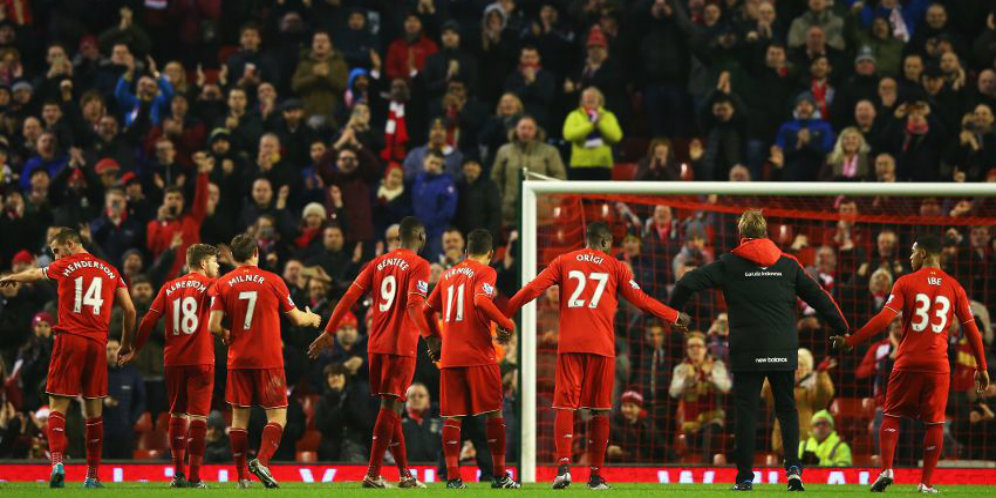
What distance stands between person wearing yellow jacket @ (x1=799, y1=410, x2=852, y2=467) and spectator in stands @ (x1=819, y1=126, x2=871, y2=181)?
12.0ft

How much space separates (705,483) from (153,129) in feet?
30.4

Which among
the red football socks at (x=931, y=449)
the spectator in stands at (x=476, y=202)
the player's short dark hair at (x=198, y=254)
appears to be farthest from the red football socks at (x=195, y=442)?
the spectator in stands at (x=476, y=202)

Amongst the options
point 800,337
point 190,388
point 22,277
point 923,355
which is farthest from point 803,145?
point 22,277

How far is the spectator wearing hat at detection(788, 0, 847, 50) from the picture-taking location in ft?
64.8

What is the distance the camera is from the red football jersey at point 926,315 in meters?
11.7

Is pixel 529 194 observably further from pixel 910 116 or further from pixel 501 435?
pixel 910 116

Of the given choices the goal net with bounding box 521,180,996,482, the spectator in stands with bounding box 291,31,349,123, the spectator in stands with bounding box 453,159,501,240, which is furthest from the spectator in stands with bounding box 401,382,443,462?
the spectator in stands with bounding box 291,31,349,123

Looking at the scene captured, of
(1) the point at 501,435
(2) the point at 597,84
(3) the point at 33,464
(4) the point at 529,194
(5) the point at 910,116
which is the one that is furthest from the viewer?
(2) the point at 597,84

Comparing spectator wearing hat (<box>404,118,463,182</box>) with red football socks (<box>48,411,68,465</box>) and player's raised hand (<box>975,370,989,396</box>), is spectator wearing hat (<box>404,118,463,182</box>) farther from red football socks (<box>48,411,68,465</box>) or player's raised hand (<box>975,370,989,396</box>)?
player's raised hand (<box>975,370,989,396</box>)

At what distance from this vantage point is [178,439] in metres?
12.1

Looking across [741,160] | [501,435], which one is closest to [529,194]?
[501,435]

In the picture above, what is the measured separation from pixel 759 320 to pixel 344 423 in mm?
5566

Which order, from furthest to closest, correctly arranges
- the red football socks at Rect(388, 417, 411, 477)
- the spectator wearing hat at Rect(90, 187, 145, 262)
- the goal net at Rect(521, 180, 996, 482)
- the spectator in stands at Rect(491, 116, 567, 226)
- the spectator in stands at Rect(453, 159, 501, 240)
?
the spectator wearing hat at Rect(90, 187, 145, 262) < the spectator in stands at Rect(491, 116, 567, 226) < the spectator in stands at Rect(453, 159, 501, 240) < the goal net at Rect(521, 180, 996, 482) < the red football socks at Rect(388, 417, 411, 477)

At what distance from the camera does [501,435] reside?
38.5 ft
